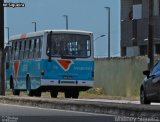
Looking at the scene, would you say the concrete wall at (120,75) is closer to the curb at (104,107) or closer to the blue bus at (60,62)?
the blue bus at (60,62)

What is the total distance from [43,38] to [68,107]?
16.2 m

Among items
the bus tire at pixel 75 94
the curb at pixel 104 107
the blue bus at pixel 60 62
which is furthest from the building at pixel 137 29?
the curb at pixel 104 107

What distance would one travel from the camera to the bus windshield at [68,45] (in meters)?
30.5

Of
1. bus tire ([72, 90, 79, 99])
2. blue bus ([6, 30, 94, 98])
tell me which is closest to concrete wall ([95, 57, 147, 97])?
bus tire ([72, 90, 79, 99])

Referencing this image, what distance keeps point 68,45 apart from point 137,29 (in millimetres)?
26686

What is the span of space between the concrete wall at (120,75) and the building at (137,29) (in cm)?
1242

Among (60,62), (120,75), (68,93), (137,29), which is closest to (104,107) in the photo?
(60,62)

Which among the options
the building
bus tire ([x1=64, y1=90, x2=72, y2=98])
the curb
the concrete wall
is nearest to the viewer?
the curb

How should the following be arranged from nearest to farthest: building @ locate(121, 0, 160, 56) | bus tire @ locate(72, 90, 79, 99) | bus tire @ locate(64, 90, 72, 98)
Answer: bus tire @ locate(72, 90, 79, 99) < bus tire @ locate(64, 90, 72, 98) < building @ locate(121, 0, 160, 56)

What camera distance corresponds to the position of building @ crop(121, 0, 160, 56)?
2140 inches

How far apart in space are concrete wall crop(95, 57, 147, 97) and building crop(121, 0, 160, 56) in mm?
12415

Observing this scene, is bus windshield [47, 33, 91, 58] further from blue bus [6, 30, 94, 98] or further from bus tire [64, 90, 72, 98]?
bus tire [64, 90, 72, 98]

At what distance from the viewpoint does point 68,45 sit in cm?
3061

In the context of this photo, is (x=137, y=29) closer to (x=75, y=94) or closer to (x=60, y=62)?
(x=75, y=94)
